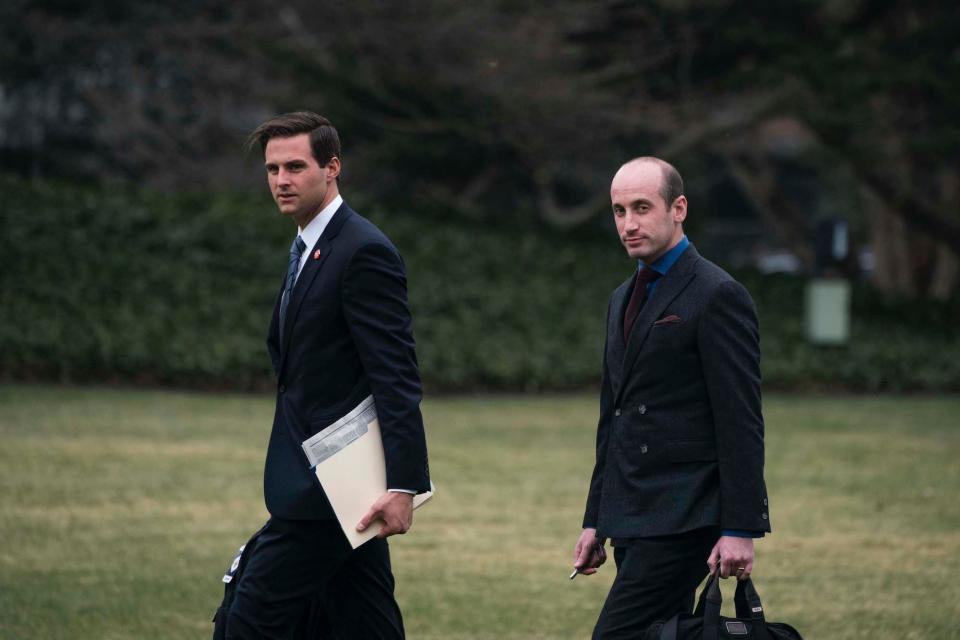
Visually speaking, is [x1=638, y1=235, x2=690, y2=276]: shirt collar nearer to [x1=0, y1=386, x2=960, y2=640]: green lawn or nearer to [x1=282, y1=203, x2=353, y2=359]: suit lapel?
[x1=282, y1=203, x2=353, y2=359]: suit lapel

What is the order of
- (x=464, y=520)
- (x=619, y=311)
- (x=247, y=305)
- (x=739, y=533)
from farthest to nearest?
(x=247, y=305) → (x=464, y=520) → (x=619, y=311) → (x=739, y=533)

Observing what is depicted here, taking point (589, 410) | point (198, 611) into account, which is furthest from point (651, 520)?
point (589, 410)

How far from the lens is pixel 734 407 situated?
163 inches

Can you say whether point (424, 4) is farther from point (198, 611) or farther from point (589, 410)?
point (198, 611)

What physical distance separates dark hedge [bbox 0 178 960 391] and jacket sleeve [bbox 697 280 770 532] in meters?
13.7

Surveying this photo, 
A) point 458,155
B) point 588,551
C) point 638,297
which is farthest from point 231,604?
point 458,155

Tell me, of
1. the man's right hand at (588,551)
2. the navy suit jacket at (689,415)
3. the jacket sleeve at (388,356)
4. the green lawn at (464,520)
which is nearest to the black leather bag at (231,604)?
the jacket sleeve at (388,356)

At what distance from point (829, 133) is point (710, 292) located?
15436 mm

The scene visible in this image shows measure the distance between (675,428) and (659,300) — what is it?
383 mm

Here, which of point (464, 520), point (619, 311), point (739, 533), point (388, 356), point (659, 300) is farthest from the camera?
point (464, 520)

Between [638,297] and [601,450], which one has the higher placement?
[638,297]

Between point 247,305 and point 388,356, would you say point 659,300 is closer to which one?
point 388,356

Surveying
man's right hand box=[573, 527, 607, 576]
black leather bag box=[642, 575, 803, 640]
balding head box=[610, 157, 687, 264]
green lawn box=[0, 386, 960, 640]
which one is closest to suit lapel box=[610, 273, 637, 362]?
balding head box=[610, 157, 687, 264]

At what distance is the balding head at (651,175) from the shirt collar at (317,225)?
850 mm
